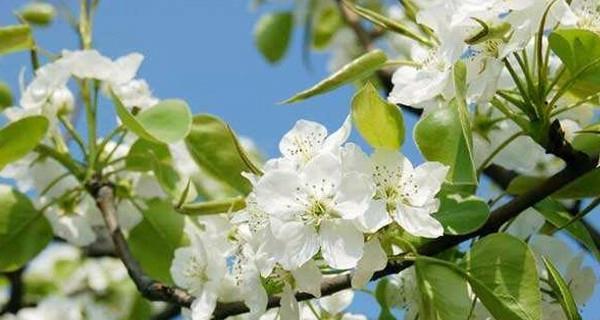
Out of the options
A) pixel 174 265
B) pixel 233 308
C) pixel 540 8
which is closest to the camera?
pixel 540 8

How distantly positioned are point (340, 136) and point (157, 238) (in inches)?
25.4

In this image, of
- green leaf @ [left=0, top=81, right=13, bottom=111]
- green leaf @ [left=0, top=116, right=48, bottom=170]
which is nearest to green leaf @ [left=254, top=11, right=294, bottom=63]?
green leaf @ [left=0, top=81, right=13, bottom=111]

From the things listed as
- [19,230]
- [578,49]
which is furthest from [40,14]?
[578,49]

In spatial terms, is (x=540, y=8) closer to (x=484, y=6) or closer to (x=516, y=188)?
(x=484, y=6)

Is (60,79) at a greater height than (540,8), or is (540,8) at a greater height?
(540,8)

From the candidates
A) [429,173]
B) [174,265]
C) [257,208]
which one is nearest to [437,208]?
[429,173]

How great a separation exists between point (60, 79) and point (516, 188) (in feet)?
2.44

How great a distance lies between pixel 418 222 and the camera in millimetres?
1211

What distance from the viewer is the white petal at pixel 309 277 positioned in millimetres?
1226

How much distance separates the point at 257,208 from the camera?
1274 mm

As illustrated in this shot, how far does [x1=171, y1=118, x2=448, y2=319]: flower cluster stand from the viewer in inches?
47.1

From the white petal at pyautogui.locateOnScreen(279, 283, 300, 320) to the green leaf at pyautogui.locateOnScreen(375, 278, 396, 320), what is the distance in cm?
23

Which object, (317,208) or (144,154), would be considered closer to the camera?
(317,208)

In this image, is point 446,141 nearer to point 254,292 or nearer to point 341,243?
point 341,243
